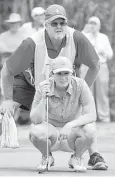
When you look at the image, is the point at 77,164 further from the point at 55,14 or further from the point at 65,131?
the point at 55,14

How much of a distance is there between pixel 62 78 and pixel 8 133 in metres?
0.93

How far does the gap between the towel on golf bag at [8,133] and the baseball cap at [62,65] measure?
872mm

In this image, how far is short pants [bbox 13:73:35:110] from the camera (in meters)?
9.91

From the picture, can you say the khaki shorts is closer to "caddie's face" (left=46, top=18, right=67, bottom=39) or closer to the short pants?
the short pants

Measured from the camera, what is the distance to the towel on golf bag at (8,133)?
9.27 meters

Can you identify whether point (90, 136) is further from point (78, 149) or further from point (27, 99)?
point (27, 99)

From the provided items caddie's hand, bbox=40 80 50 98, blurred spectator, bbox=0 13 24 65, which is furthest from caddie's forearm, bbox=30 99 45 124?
blurred spectator, bbox=0 13 24 65

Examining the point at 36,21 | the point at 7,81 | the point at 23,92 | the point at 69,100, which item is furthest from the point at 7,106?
the point at 36,21

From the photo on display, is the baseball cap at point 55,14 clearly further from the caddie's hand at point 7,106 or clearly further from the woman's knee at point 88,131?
the woman's knee at point 88,131

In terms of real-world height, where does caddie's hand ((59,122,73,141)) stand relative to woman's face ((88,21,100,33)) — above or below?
below

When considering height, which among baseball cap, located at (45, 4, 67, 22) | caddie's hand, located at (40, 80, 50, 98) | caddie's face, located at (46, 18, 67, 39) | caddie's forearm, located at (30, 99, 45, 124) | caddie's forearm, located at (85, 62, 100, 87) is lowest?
caddie's forearm, located at (30, 99, 45, 124)

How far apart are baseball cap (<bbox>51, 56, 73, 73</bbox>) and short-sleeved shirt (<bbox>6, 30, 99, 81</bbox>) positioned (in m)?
0.46

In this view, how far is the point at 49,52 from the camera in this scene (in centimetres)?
942

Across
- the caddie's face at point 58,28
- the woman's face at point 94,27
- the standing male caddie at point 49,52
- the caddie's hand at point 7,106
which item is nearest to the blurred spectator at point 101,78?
the woman's face at point 94,27
